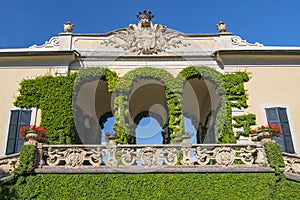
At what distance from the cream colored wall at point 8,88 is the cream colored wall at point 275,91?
9.72m

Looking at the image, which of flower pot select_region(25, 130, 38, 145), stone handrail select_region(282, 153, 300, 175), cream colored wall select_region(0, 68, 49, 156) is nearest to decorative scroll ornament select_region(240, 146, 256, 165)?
stone handrail select_region(282, 153, 300, 175)

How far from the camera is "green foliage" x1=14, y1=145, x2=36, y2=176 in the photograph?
28.3 ft

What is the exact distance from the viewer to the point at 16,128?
41.2 ft

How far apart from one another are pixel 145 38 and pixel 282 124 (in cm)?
756

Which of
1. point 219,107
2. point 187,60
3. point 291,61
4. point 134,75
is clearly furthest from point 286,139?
point 134,75

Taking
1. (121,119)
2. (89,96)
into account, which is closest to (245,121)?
(121,119)

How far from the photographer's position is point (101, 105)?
16531mm

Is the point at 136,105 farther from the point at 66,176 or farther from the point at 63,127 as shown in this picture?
the point at 66,176

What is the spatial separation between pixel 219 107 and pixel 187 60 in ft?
9.37

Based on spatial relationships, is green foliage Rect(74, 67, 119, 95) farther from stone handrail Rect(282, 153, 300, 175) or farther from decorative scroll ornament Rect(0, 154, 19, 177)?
stone handrail Rect(282, 153, 300, 175)

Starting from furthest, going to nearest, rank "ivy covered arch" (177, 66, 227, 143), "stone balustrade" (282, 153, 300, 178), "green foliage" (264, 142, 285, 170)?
1. "ivy covered arch" (177, 66, 227, 143)
2. "stone balustrade" (282, 153, 300, 178)
3. "green foliage" (264, 142, 285, 170)

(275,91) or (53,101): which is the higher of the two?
(275,91)

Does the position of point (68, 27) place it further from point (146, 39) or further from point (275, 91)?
point (275, 91)

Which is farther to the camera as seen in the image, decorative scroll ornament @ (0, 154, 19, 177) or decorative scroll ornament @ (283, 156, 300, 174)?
decorative scroll ornament @ (283, 156, 300, 174)
